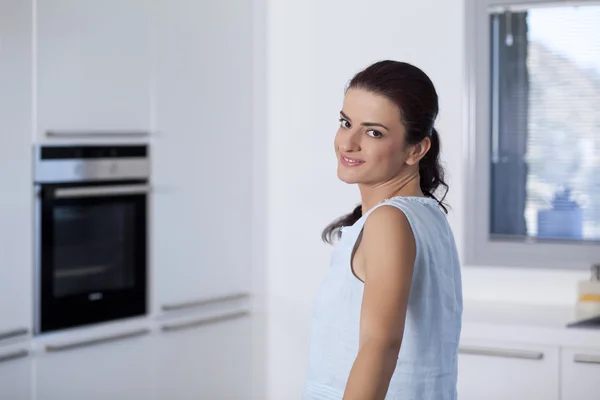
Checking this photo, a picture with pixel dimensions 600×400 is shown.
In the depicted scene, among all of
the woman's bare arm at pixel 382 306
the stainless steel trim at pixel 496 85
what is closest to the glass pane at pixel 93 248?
the stainless steel trim at pixel 496 85

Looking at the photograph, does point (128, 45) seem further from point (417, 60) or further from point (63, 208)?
point (417, 60)

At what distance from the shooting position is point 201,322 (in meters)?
3.32

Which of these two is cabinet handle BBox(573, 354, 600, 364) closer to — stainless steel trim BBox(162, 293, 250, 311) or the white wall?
the white wall

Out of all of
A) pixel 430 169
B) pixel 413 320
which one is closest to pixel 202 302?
pixel 430 169

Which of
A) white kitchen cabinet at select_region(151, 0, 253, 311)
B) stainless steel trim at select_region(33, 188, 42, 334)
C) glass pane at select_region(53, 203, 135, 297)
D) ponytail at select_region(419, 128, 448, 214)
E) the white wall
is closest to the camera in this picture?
ponytail at select_region(419, 128, 448, 214)

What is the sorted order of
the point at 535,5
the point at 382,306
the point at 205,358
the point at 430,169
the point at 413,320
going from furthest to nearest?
the point at 205,358 < the point at 535,5 < the point at 430,169 < the point at 413,320 < the point at 382,306

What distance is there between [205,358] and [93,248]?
686 mm

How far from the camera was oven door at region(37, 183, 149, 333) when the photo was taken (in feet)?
9.23

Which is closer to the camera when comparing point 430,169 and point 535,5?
point 430,169

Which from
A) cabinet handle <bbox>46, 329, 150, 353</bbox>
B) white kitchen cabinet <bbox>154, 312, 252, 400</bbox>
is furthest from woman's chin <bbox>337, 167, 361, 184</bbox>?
white kitchen cabinet <bbox>154, 312, 252, 400</bbox>

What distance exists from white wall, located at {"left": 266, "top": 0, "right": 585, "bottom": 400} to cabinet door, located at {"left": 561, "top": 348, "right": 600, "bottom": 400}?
0.66 m

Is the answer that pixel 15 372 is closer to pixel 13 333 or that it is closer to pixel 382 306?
pixel 13 333

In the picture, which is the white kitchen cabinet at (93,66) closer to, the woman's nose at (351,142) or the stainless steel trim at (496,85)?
the stainless steel trim at (496,85)

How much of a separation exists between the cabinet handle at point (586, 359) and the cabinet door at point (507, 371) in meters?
0.06
